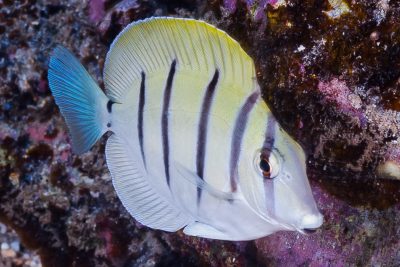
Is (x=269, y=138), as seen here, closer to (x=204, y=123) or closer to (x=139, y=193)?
(x=204, y=123)

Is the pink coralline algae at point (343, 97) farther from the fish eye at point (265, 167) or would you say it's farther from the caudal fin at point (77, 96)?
the caudal fin at point (77, 96)

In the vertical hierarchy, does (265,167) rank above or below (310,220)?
above

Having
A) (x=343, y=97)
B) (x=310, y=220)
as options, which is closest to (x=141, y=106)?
(x=310, y=220)

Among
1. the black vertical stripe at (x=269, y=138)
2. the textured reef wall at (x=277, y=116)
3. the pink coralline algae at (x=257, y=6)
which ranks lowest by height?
the textured reef wall at (x=277, y=116)

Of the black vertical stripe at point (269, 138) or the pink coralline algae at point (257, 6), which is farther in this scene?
the pink coralline algae at point (257, 6)

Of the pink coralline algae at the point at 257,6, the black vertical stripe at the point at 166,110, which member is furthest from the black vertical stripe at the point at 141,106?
the pink coralline algae at the point at 257,6

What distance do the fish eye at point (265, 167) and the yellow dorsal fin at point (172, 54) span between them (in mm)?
256

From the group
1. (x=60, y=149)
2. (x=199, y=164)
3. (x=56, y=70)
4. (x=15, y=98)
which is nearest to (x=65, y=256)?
(x=60, y=149)

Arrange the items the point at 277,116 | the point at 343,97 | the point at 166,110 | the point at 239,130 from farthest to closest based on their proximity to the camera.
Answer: the point at 277,116 → the point at 343,97 → the point at 166,110 → the point at 239,130

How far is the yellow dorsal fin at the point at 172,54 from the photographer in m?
1.42

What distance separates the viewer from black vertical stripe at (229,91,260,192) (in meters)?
1.39

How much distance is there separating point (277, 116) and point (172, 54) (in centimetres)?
88

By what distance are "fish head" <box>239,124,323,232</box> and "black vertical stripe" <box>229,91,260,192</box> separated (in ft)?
0.16

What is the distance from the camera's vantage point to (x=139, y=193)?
1.84 metres
